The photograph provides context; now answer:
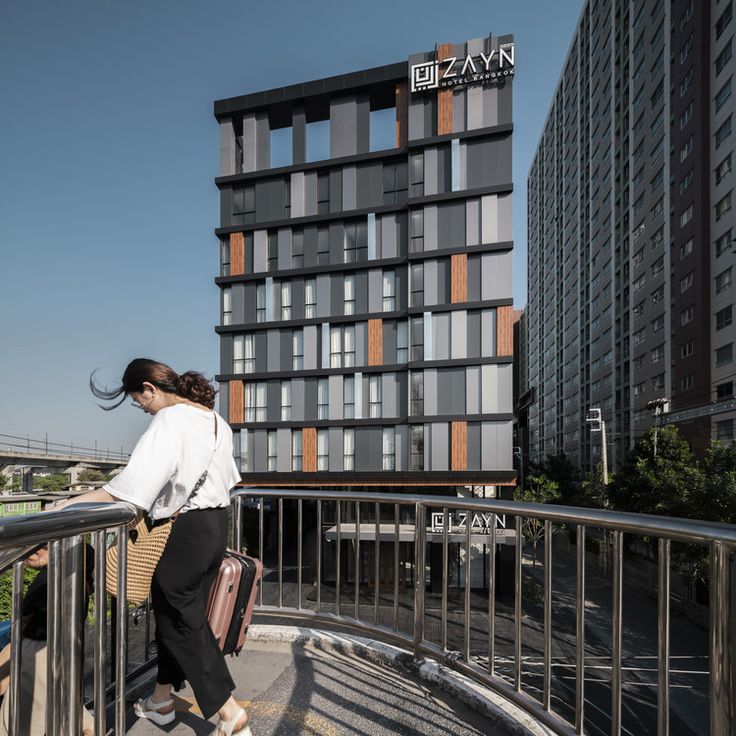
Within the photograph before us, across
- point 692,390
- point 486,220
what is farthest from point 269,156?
point 692,390

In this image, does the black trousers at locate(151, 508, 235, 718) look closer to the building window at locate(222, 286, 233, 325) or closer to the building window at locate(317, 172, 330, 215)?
Answer: the building window at locate(317, 172, 330, 215)

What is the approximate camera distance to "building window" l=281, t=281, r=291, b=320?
28498 mm

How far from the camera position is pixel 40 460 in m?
49.7


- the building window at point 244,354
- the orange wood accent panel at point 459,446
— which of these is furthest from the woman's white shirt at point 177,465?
the building window at point 244,354

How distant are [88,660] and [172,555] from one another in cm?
46

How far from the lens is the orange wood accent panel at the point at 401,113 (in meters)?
27.5

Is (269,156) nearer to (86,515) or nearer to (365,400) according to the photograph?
(365,400)

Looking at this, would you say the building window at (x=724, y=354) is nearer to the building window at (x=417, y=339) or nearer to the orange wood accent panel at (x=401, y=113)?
the building window at (x=417, y=339)

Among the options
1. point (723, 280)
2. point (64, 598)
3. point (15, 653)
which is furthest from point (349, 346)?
point (723, 280)

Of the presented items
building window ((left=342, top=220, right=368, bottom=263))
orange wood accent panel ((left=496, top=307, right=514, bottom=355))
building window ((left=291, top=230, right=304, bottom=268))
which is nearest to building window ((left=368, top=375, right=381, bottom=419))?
orange wood accent panel ((left=496, top=307, right=514, bottom=355))

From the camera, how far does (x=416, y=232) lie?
26.8 metres

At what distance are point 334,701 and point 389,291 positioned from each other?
25597 millimetres

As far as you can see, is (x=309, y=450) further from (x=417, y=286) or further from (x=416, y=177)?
(x=416, y=177)

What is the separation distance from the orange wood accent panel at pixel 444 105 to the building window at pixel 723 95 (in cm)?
2369
